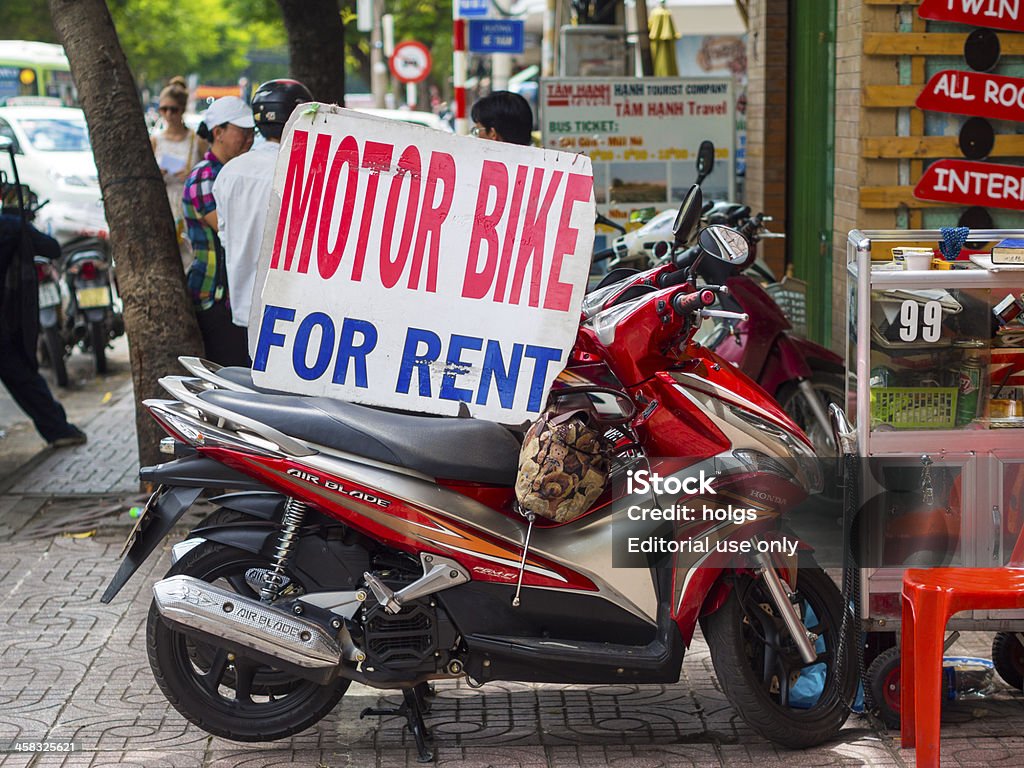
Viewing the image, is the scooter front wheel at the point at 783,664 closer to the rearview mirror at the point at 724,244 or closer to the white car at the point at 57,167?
the rearview mirror at the point at 724,244

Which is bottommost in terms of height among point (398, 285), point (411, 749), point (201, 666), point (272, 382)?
point (411, 749)

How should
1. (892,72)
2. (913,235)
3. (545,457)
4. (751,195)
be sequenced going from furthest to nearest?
(751,195)
(892,72)
(913,235)
(545,457)

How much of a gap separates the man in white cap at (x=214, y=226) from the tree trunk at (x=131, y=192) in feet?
0.39

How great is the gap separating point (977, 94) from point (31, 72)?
87.7 ft

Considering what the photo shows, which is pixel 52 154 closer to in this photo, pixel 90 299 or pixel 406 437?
pixel 90 299

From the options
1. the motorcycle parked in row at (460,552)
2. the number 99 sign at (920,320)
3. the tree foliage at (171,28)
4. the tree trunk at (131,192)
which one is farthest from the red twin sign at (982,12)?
the tree foliage at (171,28)

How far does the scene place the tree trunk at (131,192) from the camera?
22.2 feet

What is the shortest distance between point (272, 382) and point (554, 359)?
805 mm

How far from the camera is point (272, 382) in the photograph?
3.99 meters

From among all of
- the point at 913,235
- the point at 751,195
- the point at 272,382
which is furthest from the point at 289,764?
the point at 751,195

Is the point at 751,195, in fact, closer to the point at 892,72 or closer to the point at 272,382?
the point at 892,72

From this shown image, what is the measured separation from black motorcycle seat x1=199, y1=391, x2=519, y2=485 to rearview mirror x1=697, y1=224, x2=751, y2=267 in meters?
0.81

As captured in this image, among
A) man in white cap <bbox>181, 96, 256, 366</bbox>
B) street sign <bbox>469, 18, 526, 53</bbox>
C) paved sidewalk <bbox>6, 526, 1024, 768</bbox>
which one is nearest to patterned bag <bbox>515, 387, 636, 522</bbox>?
paved sidewalk <bbox>6, 526, 1024, 768</bbox>

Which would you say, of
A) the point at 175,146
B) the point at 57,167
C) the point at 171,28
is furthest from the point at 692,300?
the point at 171,28
